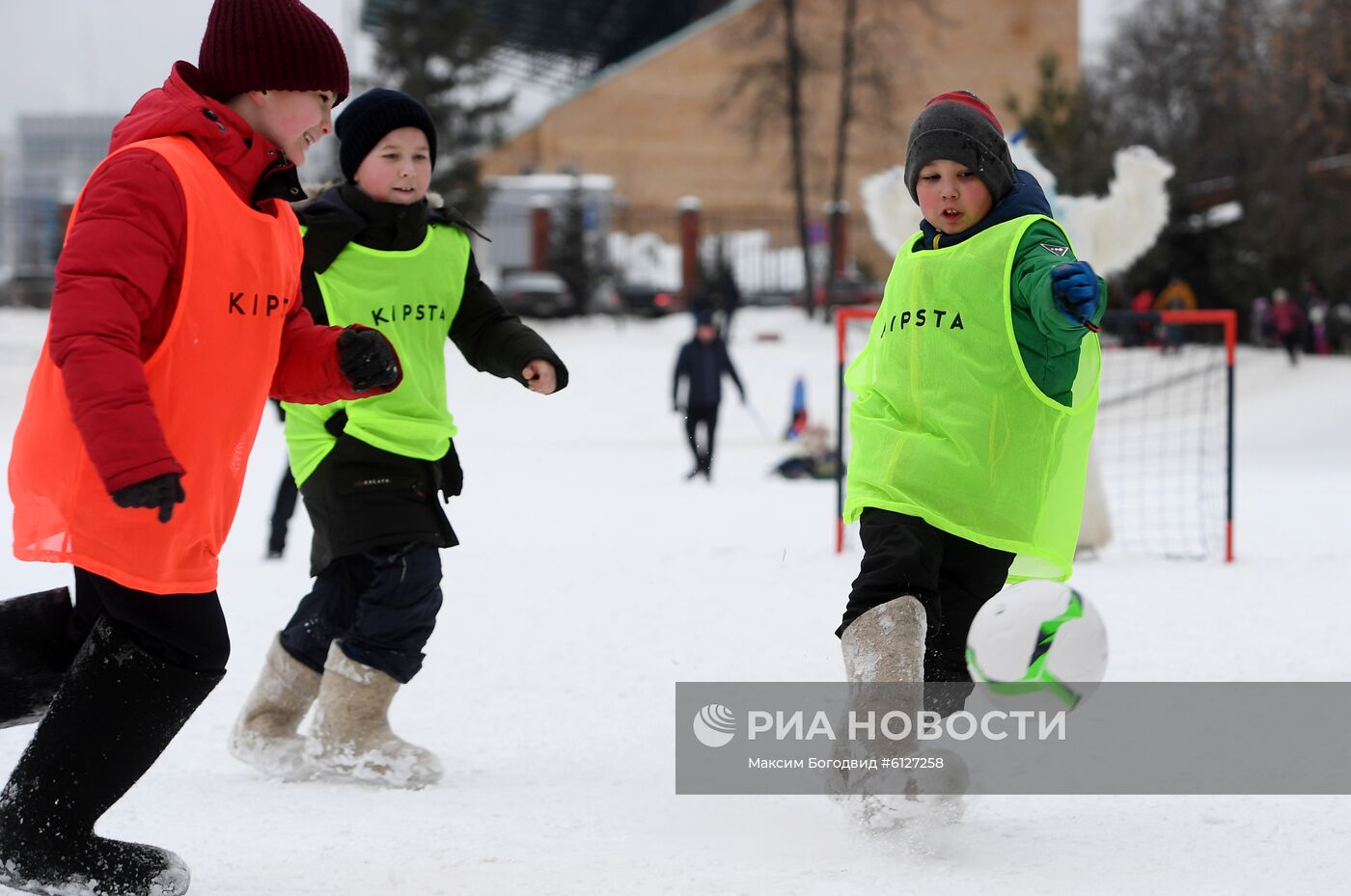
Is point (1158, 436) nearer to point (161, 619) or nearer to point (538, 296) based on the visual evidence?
point (161, 619)

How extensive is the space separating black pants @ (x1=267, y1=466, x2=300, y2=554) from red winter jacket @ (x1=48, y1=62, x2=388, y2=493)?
521 cm

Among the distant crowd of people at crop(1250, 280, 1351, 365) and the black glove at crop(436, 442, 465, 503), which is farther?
the distant crowd of people at crop(1250, 280, 1351, 365)

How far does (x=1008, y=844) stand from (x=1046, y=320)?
1.10 metres

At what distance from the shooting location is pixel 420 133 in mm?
4094

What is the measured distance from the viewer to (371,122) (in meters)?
4.03

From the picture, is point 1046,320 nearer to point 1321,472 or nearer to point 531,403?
point 1321,472

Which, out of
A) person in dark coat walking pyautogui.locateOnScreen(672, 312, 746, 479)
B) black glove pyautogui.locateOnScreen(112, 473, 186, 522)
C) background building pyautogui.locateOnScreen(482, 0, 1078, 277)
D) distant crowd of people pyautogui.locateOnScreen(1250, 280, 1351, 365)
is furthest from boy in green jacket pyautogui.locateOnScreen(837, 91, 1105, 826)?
background building pyautogui.locateOnScreen(482, 0, 1078, 277)

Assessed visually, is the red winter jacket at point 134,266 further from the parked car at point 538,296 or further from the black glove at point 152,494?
the parked car at point 538,296

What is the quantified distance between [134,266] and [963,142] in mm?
1790

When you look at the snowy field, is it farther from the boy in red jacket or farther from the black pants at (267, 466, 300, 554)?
the boy in red jacket

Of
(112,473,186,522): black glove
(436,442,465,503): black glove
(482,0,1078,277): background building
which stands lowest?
(436,442,465,503): black glove

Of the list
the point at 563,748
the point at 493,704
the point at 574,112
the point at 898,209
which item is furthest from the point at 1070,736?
the point at 574,112

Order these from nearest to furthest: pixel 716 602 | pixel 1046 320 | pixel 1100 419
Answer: pixel 1046 320, pixel 716 602, pixel 1100 419

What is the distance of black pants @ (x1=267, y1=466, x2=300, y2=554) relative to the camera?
8.00 m
